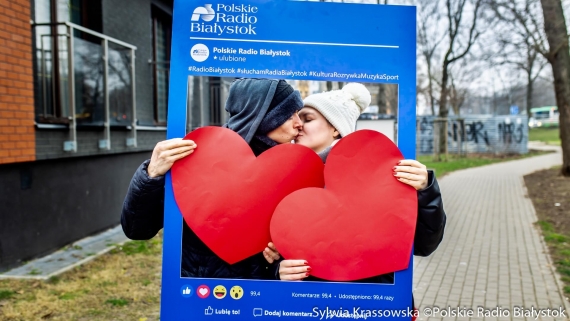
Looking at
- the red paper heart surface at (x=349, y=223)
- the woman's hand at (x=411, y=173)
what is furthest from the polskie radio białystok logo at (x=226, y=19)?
the woman's hand at (x=411, y=173)

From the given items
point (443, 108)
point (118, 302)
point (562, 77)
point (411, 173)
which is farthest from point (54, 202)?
point (443, 108)

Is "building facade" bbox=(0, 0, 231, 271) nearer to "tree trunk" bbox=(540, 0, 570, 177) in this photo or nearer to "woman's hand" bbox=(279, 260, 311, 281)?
"woman's hand" bbox=(279, 260, 311, 281)

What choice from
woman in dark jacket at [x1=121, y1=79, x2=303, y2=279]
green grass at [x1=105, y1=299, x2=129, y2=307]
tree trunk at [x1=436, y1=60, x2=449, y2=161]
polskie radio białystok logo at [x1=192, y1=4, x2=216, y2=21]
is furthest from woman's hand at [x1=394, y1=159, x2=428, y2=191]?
tree trunk at [x1=436, y1=60, x2=449, y2=161]

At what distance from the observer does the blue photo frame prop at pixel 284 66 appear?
161 cm

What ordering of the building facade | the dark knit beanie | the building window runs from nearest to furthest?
the dark knit beanie → the building facade → the building window

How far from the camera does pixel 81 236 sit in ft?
21.4

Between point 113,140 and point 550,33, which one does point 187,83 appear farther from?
point 550,33

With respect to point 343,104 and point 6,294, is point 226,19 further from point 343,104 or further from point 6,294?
point 6,294

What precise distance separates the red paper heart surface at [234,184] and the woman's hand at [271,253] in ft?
0.06

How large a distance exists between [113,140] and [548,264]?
6.24m

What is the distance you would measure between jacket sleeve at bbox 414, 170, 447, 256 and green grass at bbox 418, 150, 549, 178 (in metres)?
16.9

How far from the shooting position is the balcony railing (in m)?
5.71

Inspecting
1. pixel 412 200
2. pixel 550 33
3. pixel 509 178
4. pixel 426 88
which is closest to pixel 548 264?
pixel 412 200

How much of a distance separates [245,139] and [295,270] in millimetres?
465
